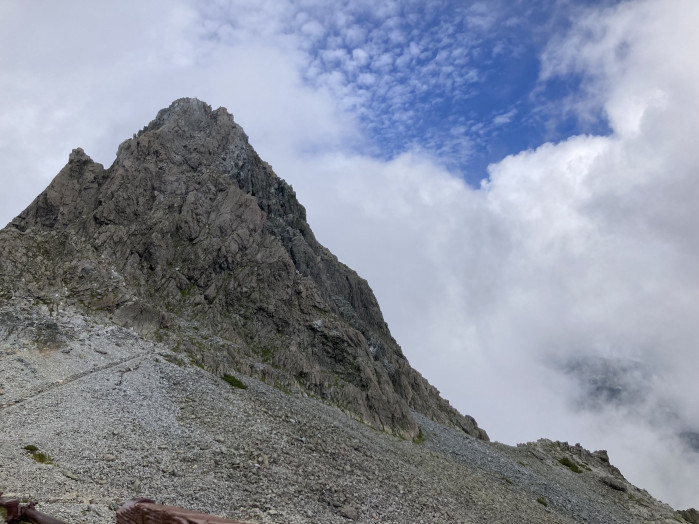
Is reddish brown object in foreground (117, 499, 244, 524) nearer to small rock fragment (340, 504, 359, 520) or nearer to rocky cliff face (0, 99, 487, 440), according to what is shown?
small rock fragment (340, 504, 359, 520)

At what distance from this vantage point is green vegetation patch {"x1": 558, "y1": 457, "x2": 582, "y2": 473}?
99562 millimetres

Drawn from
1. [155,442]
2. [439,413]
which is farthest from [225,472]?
[439,413]

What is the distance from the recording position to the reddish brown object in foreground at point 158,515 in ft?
21.3

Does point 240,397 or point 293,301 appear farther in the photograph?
point 293,301

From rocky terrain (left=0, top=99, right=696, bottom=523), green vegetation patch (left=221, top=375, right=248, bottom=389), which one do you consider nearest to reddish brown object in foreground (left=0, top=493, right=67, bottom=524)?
rocky terrain (left=0, top=99, right=696, bottom=523)

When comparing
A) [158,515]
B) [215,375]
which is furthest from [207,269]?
[158,515]

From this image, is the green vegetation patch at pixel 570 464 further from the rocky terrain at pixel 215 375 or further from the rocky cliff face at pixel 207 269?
the rocky cliff face at pixel 207 269

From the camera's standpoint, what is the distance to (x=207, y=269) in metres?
91.4

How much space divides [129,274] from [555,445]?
347 feet

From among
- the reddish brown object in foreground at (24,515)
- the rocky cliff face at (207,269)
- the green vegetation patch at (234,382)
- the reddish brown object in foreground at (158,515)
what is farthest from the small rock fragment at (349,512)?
the rocky cliff face at (207,269)

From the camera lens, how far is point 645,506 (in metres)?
85.6

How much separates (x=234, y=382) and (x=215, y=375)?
2.77 meters

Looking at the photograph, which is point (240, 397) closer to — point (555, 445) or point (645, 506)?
point (645, 506)

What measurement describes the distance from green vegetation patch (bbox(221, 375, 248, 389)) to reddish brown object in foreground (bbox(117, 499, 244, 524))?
56.4 m
